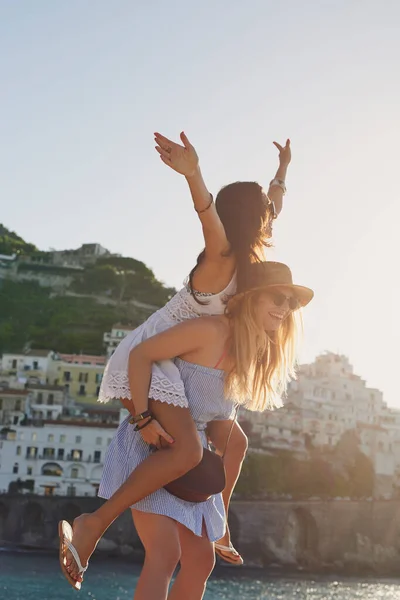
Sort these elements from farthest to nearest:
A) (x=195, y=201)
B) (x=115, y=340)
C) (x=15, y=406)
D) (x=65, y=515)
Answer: (x=115, y=340)
(x=15, y=406)
(x=65, y=515)
(x=195, y=201)

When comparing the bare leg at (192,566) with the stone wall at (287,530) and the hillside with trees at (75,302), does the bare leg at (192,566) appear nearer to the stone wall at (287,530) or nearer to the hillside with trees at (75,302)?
the stone wall at (287,530)

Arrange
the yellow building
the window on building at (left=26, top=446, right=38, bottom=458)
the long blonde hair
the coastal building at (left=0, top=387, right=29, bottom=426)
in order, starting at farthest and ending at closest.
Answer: the yellow building, the coastal building at (left=0, top=387, right=29, bottom=426), the window on building at (left=26, top=446, right=38, bottom=458), the long blonde hair

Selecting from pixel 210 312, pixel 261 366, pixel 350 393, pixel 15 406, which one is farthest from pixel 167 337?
pixel 350 393

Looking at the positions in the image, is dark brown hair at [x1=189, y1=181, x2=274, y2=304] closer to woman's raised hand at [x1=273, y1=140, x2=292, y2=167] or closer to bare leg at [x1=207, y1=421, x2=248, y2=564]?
bare leg at [x1=207, y1=421, x2=248, y2=564]

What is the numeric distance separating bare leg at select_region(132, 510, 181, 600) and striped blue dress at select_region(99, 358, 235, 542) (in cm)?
5

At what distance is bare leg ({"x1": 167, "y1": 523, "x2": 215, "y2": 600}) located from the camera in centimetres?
287

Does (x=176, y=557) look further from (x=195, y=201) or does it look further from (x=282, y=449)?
(x=282, y=449)

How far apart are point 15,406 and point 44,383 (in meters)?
4.46

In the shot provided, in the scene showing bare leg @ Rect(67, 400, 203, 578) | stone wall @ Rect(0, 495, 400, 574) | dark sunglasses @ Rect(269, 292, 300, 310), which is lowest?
stone wall @ Rect(0, 495, 400, 574)

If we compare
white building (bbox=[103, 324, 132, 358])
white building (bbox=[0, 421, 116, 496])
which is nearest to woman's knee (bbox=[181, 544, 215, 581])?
white building (bbox=[0, 421, 116, 496])

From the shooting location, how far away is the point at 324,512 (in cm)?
4309

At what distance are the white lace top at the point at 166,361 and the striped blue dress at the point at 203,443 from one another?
94 millimetres

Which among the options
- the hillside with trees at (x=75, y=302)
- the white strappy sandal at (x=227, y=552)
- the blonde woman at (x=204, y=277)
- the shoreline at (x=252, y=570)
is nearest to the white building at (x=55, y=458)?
the shoreline at (x=252, y=570)

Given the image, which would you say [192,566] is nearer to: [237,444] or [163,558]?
[163,558]
